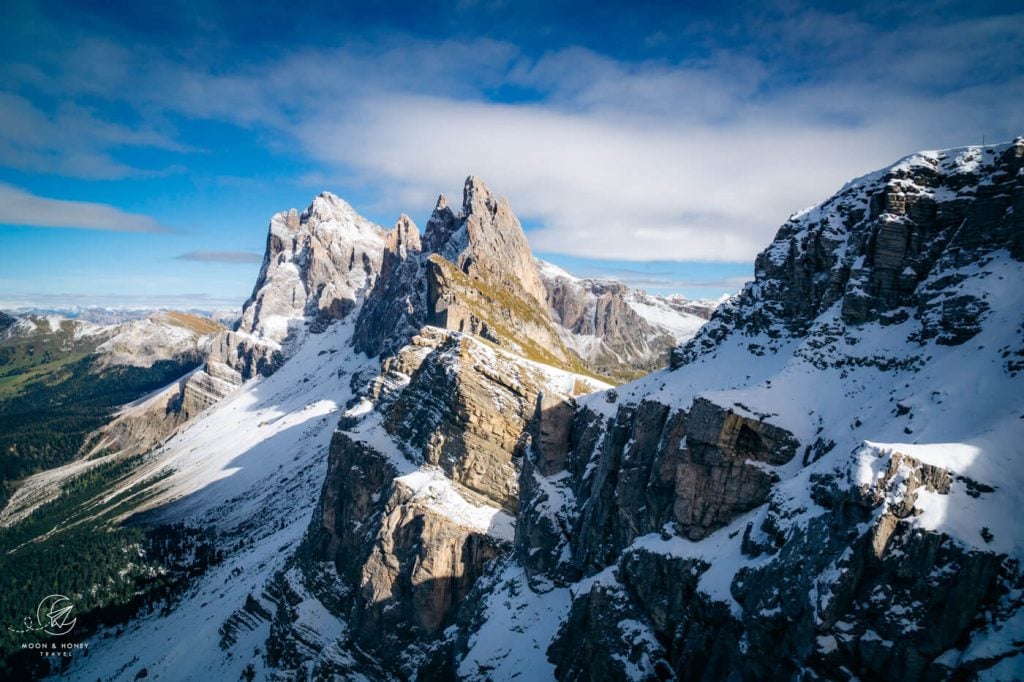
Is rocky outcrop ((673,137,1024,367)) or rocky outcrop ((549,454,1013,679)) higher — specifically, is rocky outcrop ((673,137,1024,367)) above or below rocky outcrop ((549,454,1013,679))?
above

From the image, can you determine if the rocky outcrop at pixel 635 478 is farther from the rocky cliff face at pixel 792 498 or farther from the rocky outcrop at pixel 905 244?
the rocky outcrop at pixel 905 244

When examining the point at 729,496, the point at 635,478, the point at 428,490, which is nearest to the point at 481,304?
the point at 428,490

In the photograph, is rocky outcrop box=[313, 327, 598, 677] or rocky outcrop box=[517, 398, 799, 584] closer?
rocky outcrop box=[517, 398, 799, 584]

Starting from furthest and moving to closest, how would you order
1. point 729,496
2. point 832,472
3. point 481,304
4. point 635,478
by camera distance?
point 481,304 < point 635,478 < point 729,496 < point 832,472

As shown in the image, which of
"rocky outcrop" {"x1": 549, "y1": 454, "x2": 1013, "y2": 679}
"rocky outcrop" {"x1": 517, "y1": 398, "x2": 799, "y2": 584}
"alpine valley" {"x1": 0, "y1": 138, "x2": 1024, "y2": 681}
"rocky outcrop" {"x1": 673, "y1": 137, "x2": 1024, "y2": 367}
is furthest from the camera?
"rocky outcrop" {"x1": 517, "y1": 398, "x2": 799, "y2": 584}

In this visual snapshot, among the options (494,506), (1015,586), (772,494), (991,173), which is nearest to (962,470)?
(1015,586)

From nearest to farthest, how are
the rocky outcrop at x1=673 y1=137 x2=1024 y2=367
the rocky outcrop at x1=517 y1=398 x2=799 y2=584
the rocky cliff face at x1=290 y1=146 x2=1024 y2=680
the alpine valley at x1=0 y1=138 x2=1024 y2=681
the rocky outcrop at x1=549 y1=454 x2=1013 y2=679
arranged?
the rocky outcrop at x1=549 y1=454 x2=1013 y2=679 < the rocky cliff face at x1=290 y1=146 x2=1024 y2=680 < the alpine valley at x1=0 y1=138 x2=1024 y2=681 < the rocky outcrop at x1=673 y1=137 x2=1024 y2=367 < the rocky outcrop at x1=517 y1=398 x2=799 y2=584

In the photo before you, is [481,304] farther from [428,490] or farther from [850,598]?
[850,598]

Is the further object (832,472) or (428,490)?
(428,490)

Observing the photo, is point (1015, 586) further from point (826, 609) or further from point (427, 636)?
point (427, 636)

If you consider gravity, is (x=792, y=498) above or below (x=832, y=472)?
below

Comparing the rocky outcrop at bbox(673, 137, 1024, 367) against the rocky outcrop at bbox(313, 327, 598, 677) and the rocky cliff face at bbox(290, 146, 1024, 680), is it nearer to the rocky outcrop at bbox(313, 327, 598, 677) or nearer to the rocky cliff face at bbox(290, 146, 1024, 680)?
the rocky cliff face at bbox(290, 146, 1024, 680)

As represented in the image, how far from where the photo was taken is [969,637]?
23.9 meters

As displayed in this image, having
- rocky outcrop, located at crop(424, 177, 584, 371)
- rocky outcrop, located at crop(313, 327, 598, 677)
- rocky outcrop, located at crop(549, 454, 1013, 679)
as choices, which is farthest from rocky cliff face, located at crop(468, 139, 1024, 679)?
rocky outcrop, located at crop(424, 177, 584, 371)
